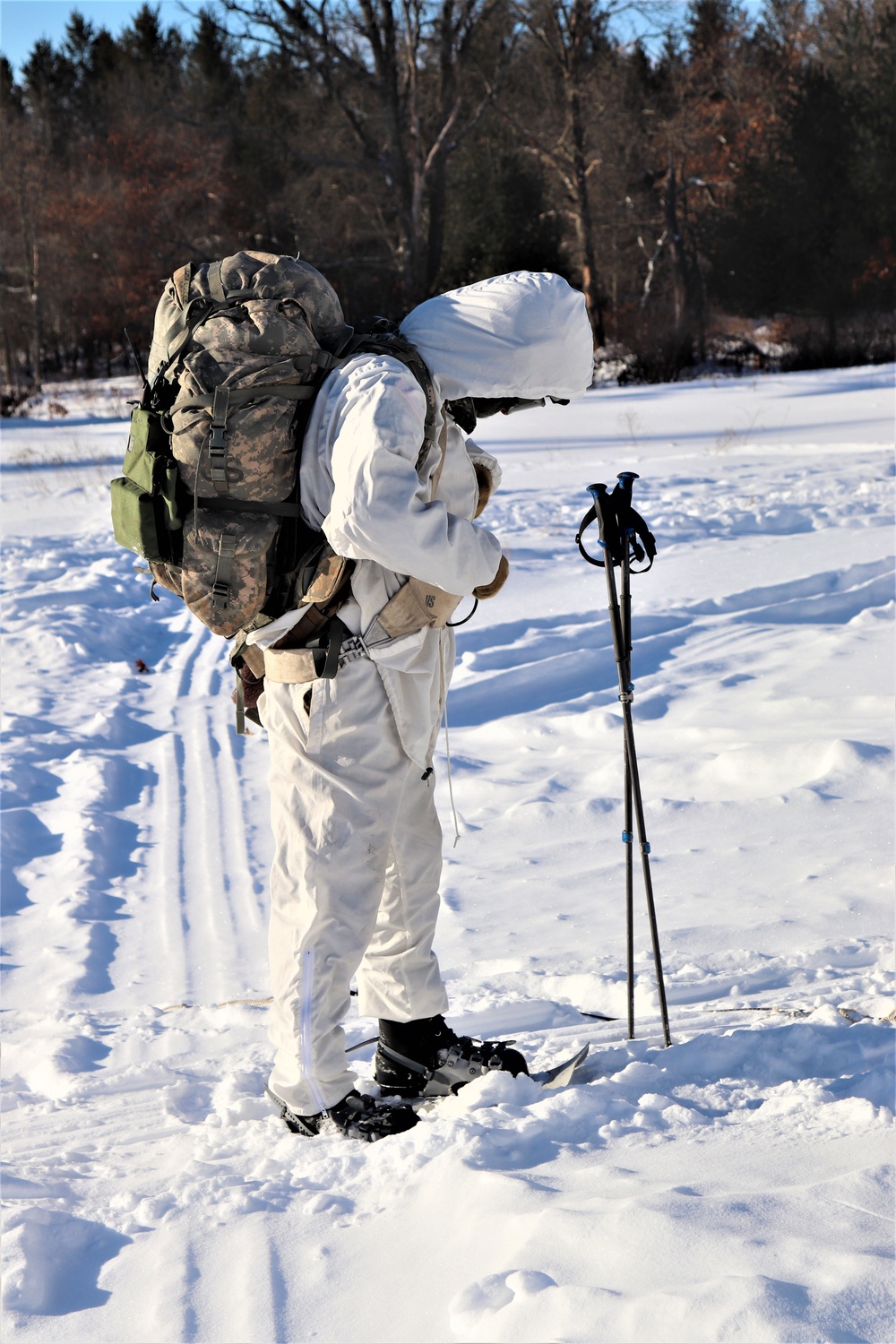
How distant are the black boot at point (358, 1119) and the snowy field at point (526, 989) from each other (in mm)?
50

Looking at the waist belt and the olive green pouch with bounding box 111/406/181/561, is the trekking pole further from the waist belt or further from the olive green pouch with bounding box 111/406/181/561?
the olive green pouch with bounding box 111/406/181/561

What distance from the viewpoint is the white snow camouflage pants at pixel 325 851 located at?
2.49 meters

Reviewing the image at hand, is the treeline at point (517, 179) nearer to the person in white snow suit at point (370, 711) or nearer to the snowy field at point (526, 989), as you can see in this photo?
the snowy field at point (526, 989)

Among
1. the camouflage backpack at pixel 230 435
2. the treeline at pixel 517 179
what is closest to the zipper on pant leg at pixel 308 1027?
the camouflage backpack at pixel 230 435

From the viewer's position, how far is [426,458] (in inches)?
95.9

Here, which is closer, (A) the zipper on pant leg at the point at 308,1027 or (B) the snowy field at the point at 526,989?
(B) the snowy field at the point at 526,989

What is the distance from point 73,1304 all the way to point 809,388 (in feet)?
55.9

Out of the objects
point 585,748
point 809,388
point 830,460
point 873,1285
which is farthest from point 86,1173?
point 809,388

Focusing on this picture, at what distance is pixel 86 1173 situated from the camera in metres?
2.45

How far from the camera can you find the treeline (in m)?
25.9

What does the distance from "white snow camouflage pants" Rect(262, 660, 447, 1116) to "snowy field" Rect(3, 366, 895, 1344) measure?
0.63 ft

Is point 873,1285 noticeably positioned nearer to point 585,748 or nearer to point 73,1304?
point 73,1304

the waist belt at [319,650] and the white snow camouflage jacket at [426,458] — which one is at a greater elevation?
the white snow camouflage jacket at [426,458]

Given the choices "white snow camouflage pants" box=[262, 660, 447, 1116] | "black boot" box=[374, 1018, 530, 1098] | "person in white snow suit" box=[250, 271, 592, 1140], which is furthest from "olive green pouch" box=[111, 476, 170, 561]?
"black boot" box=[374, 1018, 530, 1098]
